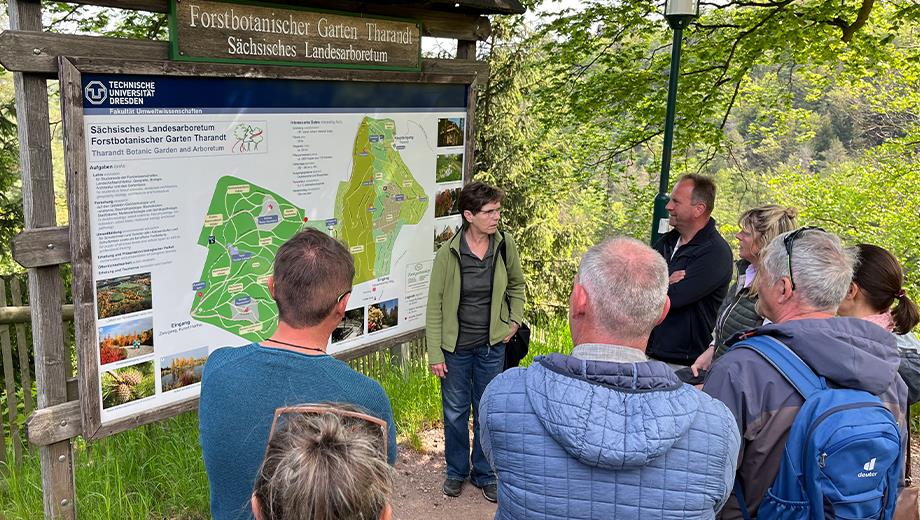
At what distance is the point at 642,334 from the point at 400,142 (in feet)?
10.1

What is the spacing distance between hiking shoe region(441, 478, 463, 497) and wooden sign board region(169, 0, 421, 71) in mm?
2718

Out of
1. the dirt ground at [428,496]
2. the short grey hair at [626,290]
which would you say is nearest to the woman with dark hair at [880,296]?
the short grey hair at [626,290]

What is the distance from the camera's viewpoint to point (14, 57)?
2766 mm

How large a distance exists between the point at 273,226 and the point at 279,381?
7.16 feet

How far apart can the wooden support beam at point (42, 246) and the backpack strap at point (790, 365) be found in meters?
2.88

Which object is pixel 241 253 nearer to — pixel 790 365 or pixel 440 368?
pixel 440 368

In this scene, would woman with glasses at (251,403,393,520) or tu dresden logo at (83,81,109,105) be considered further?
tu dresden logo at (83,81,109,105)

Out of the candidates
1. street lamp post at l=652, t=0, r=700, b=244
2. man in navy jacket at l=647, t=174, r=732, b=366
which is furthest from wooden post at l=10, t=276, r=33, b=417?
street lamp post at l=652, t=0, r=700, b=244

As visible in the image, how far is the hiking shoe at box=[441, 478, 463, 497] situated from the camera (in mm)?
4398

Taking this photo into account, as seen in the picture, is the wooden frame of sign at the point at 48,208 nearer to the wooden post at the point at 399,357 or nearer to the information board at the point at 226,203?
the information board at the point at 226,203

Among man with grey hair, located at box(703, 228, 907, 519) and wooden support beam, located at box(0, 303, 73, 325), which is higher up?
man with grey hair, located at box(703, 228, 907, 519)

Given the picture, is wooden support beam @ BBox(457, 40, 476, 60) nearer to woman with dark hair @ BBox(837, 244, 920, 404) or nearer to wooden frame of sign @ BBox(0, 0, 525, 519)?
wooden frame of sign @ BBox(0, 0, 525, 519)

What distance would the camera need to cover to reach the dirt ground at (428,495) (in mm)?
4246

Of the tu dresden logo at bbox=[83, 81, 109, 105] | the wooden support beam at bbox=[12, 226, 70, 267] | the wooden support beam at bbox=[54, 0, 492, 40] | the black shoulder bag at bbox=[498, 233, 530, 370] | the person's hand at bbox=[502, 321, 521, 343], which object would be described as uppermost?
the wooden support beam at bbox=[54, 0, 492, 40]
